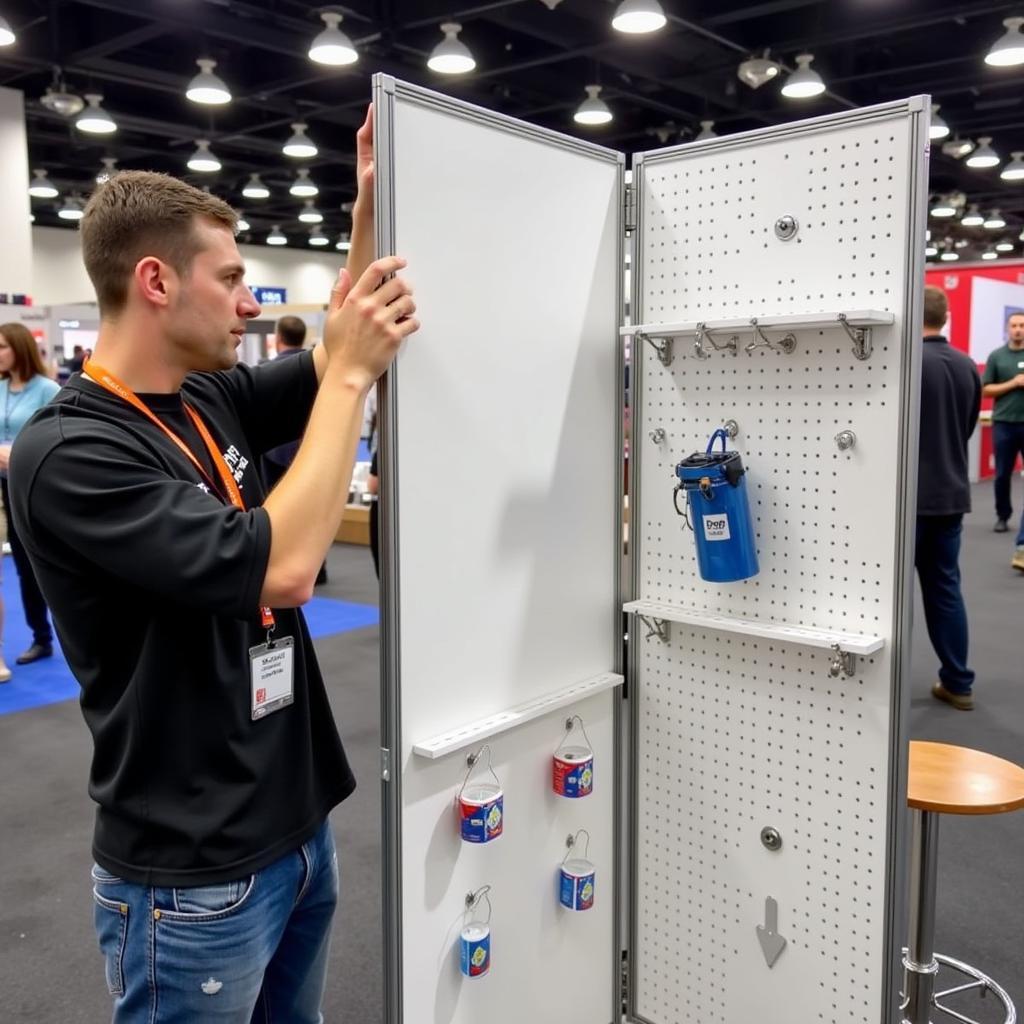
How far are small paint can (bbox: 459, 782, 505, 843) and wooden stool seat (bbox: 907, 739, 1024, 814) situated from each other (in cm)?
78

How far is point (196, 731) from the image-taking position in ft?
Answer: 3.92

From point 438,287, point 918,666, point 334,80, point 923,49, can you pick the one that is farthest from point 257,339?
point 438,287

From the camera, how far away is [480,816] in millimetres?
1629

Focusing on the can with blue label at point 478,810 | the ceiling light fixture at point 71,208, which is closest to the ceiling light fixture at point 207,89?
the can with blue label at point 478,810

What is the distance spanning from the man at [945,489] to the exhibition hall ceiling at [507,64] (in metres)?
3.23

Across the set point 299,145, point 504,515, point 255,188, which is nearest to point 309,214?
point 255,188

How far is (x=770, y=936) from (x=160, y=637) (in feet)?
4.38

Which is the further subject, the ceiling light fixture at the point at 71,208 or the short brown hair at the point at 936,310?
the ceiling light fixture at the point at 71,208

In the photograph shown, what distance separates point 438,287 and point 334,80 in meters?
7.90

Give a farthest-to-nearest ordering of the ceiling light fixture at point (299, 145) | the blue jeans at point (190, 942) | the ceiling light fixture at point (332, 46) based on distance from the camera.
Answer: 1. the ceiling light fixture at point (299, 145)
2. the ceiling light fixture at point (332, 46)
3. the blue jeans at point (190, 942)

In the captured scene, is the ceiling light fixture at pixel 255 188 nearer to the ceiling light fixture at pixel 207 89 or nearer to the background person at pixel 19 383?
the ceiling light fixture at pixel 207 89

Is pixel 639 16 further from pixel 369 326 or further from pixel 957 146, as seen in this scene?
pixel 957 146

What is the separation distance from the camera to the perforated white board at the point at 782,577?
1.65 meters

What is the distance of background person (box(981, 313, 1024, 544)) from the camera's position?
7215 millimetres
